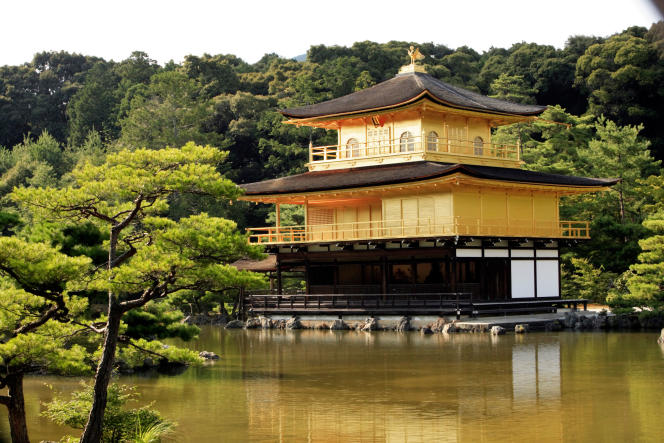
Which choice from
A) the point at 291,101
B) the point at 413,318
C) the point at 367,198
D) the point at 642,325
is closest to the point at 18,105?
the point at 291,101

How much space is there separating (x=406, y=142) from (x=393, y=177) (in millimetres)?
3798

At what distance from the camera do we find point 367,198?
113ft

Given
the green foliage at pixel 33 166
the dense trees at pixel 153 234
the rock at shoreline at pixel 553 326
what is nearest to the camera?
the dense trees at pixel 153 234

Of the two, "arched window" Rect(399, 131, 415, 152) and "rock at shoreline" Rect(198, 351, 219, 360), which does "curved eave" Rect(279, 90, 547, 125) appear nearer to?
"arched window" Rect(399, 131, 415, 152)

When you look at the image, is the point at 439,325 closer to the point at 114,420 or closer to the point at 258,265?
the point at 258,265

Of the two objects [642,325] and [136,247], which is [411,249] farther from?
[136,247]

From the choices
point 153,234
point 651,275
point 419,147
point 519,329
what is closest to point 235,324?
point 419,147

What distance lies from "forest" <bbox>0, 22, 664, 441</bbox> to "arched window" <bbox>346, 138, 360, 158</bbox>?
665 cm

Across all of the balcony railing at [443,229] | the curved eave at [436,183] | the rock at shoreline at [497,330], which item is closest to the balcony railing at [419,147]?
the curved eave at [436,183]

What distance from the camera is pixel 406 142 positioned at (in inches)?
1374

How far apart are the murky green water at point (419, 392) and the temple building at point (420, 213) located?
6.27 meters

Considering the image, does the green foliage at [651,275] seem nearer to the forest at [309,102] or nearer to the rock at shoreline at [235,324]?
the forest at [309,102]

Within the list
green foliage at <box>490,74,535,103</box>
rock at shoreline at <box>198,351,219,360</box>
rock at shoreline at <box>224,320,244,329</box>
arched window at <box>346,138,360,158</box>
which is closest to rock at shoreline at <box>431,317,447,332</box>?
rock at shoreline at <box>198,351,219,360</box>

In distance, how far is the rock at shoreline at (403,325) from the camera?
29.6 m
